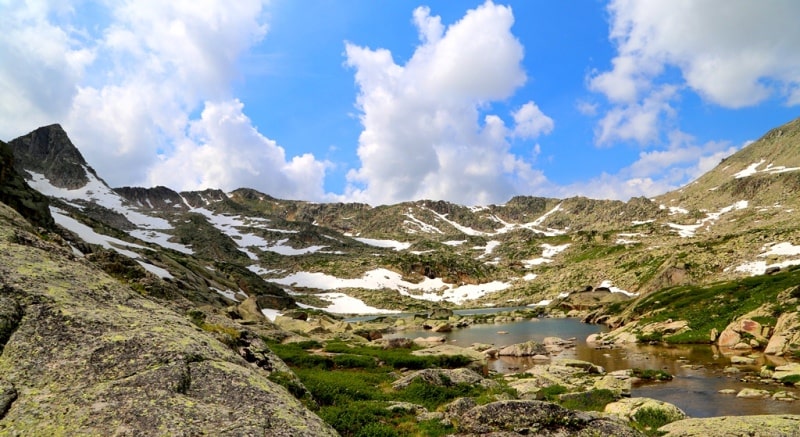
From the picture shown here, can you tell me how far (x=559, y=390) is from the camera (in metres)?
27.0

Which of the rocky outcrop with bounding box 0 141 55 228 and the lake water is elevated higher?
the rocky outcrop with bounding box 0 141 55 228

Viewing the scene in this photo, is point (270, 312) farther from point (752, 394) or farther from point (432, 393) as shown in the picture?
point (752, 394)

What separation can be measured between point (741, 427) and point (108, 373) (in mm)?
19488

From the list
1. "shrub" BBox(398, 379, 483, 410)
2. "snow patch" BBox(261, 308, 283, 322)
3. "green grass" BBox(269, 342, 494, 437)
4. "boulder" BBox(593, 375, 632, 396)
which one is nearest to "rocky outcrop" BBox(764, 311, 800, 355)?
"boulder" BBox(593, 375, 632, 396)

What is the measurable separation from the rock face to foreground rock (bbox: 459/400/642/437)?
21.5 ft

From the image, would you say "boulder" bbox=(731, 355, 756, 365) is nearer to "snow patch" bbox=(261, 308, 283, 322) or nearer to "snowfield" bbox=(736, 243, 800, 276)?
"snowfield" bbox=(736, 243, 800, 276)

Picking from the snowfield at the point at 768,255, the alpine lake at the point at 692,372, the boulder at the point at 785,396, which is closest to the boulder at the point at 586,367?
the alpine lake at the point at 692,372

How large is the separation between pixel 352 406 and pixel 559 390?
17.1 meters

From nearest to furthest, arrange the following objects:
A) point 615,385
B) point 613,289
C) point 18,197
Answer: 1. point 615,385
2. point 18,197
3. point 613,289

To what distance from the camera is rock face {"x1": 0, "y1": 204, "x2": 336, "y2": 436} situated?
6.08m

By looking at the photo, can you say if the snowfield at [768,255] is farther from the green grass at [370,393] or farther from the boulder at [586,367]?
the green grass at [370,393]

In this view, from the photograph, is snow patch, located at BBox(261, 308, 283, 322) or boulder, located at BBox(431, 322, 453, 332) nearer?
boulder, located at BBox(431, 322, 453, 332)

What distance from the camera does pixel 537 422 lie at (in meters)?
11.9

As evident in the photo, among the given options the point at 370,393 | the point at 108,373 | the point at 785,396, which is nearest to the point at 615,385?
the point at 785,396
